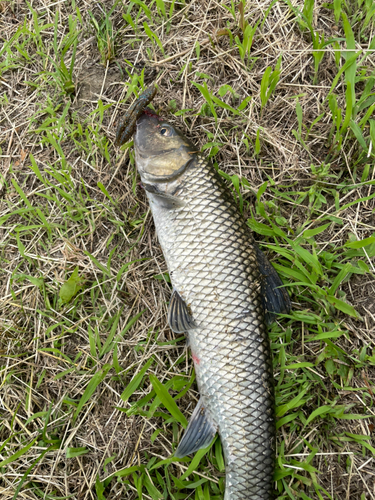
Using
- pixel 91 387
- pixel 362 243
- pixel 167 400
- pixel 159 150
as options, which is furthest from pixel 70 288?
pixel 362 243

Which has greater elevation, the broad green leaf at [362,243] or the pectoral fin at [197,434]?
the broad green leaf at [362,243]

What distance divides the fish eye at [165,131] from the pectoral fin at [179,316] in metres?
1.16

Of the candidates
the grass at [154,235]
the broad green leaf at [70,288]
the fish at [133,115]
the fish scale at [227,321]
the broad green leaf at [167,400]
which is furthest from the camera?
the broad green leaf at [70,288]

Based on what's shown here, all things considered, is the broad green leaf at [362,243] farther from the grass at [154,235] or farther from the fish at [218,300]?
the fish at [218,300]

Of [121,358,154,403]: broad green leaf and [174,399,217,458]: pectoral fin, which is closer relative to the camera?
[174,399,217,458]: pectoral fin

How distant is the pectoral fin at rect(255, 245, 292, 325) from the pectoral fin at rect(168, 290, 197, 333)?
0.55m

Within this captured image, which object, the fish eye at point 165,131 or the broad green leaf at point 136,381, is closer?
the broad green leaf at point 136,381

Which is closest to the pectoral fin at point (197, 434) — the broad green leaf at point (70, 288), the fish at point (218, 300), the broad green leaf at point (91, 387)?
the fish at point (218, 300)

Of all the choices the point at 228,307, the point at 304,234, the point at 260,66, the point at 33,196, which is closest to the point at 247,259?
the point at 228,307

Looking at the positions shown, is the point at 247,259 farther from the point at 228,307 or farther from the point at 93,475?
the point at 93,475

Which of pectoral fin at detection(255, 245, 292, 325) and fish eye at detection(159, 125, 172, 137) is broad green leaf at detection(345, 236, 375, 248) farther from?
fish eye at detection(159, 125, 172, 137)

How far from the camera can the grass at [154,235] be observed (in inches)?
93.6

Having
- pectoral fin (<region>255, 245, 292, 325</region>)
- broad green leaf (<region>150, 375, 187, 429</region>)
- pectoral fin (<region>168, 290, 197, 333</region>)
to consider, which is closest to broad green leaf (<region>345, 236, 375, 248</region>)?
pectoral fin (<region>255, 245, 292, 325</region>)

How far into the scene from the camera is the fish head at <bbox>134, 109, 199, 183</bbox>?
2473 millimetres
